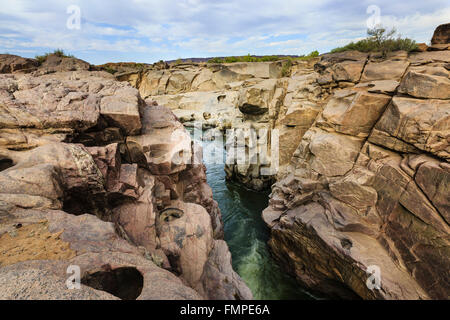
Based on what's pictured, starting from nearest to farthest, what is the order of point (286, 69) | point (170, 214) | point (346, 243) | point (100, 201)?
1. point (100, 201)
2. point (346, 243)
3. point (170, 214)
4. point (286, 69)

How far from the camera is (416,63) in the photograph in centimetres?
848

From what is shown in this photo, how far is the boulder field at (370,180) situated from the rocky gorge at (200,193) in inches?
1.7

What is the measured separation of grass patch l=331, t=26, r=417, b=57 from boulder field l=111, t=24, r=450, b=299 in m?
0.58

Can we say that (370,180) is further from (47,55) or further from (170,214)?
(47,55)

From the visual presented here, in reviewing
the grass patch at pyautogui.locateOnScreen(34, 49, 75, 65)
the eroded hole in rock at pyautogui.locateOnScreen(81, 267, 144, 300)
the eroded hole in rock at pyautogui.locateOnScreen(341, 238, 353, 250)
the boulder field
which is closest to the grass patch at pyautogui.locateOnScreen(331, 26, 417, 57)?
the boulder field

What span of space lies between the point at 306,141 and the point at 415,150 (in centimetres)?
435

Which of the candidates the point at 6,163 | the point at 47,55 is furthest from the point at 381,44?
the point at 47,55

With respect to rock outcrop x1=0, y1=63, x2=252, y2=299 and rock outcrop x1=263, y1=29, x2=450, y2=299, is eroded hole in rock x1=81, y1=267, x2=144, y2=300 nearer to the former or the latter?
rock outcrop x1=0, y1=63, x2=252, y2=299

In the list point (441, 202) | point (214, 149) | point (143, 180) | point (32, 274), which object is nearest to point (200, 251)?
point (143, 180)

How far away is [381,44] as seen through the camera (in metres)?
10.9

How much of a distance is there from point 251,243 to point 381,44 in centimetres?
1340

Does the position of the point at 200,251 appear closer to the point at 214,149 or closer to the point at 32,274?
the point at 32,274

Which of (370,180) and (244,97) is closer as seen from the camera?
(370,180)

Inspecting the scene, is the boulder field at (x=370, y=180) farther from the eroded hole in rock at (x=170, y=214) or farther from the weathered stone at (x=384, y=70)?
the eroded hole in rock at (x=170, y=214)
